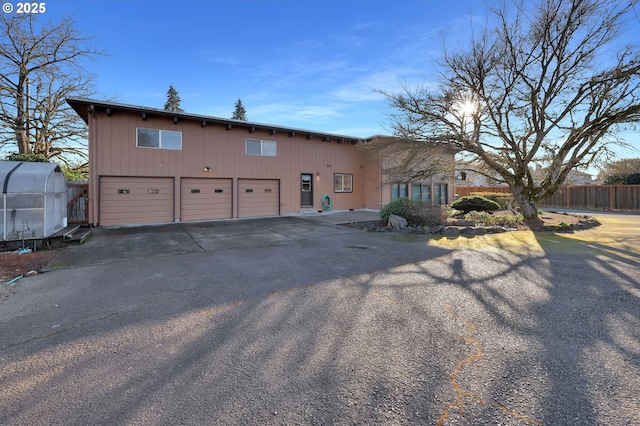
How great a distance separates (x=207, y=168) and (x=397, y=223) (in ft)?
27.6

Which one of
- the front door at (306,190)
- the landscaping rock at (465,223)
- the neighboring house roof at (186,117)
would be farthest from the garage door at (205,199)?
the landscaping rock at (465,223)

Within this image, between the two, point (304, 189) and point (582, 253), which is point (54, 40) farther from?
point (582, 253)

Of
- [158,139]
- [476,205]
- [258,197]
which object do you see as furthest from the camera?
[476,205]

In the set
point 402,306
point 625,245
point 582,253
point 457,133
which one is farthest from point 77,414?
point 457,133

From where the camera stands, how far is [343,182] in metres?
17.5

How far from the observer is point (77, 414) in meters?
1.98

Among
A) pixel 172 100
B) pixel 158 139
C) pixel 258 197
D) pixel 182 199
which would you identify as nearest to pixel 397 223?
pixel 258 197

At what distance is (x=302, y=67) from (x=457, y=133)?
6.66 m

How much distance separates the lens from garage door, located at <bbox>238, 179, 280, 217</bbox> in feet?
46.6

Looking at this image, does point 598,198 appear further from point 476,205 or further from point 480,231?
point 480,231

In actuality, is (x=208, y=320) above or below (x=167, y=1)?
below

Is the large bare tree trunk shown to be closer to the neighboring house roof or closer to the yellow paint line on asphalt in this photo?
the yellow paint line on asphalt

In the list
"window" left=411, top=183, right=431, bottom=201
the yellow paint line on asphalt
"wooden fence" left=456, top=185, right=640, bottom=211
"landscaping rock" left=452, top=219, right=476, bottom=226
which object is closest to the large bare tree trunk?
"landscaping rock" left=452, top=219, right=476, bottom=226

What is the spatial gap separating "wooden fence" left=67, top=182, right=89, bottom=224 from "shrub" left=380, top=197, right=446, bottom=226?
1133 cm
